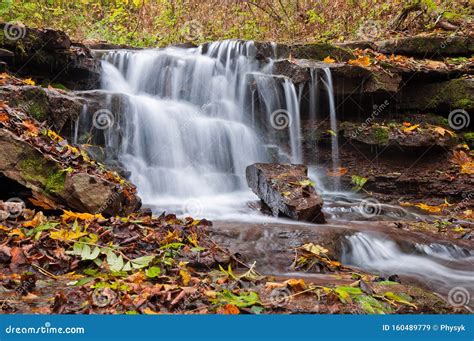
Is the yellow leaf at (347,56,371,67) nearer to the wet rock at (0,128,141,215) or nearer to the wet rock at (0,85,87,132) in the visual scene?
the wet rock at (0,85,87,132)

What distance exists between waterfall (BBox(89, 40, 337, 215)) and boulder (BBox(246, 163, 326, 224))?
2.22 ft

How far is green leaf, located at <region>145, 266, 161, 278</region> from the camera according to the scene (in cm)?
307

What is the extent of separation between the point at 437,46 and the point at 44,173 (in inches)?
364

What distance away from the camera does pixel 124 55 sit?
1029 centimetres

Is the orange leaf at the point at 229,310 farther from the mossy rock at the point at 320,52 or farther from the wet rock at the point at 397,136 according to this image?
the mossy rock at the point at 320,52

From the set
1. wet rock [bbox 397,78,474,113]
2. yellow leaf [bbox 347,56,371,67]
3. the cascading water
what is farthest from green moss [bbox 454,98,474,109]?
the cascading water

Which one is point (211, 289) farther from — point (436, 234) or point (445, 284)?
point (436, 234)

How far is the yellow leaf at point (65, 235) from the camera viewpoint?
3.48 metres

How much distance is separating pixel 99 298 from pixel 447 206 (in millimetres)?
7064

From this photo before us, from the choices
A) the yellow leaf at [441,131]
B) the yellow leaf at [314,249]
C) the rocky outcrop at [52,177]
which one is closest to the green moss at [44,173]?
the rocky outcrop at [52,177]

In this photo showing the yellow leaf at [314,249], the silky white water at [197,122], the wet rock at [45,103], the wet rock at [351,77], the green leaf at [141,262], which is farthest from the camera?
the wet rock at [351,77]

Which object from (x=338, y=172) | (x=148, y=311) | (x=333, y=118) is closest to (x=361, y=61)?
Result: (x=333, y=118)

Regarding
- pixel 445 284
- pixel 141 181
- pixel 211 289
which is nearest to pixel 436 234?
pixel 445 284

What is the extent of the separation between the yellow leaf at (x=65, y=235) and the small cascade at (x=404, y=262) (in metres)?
2.71
